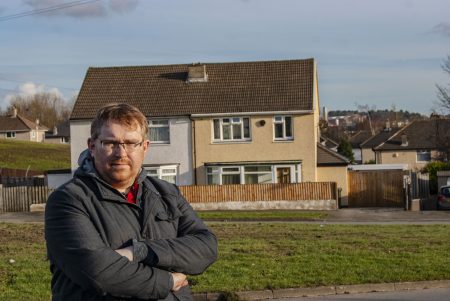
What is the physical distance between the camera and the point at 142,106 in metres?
43.6

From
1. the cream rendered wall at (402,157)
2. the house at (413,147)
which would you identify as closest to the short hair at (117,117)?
the house at (413,147)

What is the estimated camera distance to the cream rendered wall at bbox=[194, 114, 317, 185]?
42062 mm

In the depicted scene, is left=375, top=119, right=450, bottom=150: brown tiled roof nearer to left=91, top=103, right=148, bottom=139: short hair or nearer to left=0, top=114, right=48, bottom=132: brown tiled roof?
left=0, top=114, right=48, bottom=132: brown tiled roof

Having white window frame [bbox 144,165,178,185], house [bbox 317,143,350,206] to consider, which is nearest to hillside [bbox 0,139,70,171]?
white window frame [bbox 144,165,178,185]

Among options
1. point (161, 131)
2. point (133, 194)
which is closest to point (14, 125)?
point (161, 131)

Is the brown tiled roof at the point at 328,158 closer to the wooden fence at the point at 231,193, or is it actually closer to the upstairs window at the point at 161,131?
the wooden fence at the point at 231,193

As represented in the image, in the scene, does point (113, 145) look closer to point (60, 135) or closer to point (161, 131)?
point (161, 131)

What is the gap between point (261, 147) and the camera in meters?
42.5

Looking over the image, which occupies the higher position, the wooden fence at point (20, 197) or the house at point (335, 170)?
the house at point (335, 170)

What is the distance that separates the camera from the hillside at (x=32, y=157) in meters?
74.3

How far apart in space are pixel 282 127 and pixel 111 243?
128ft

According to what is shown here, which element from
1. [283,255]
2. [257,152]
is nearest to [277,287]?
[283,255]

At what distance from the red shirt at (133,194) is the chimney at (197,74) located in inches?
1603

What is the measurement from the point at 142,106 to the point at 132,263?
132 ft
